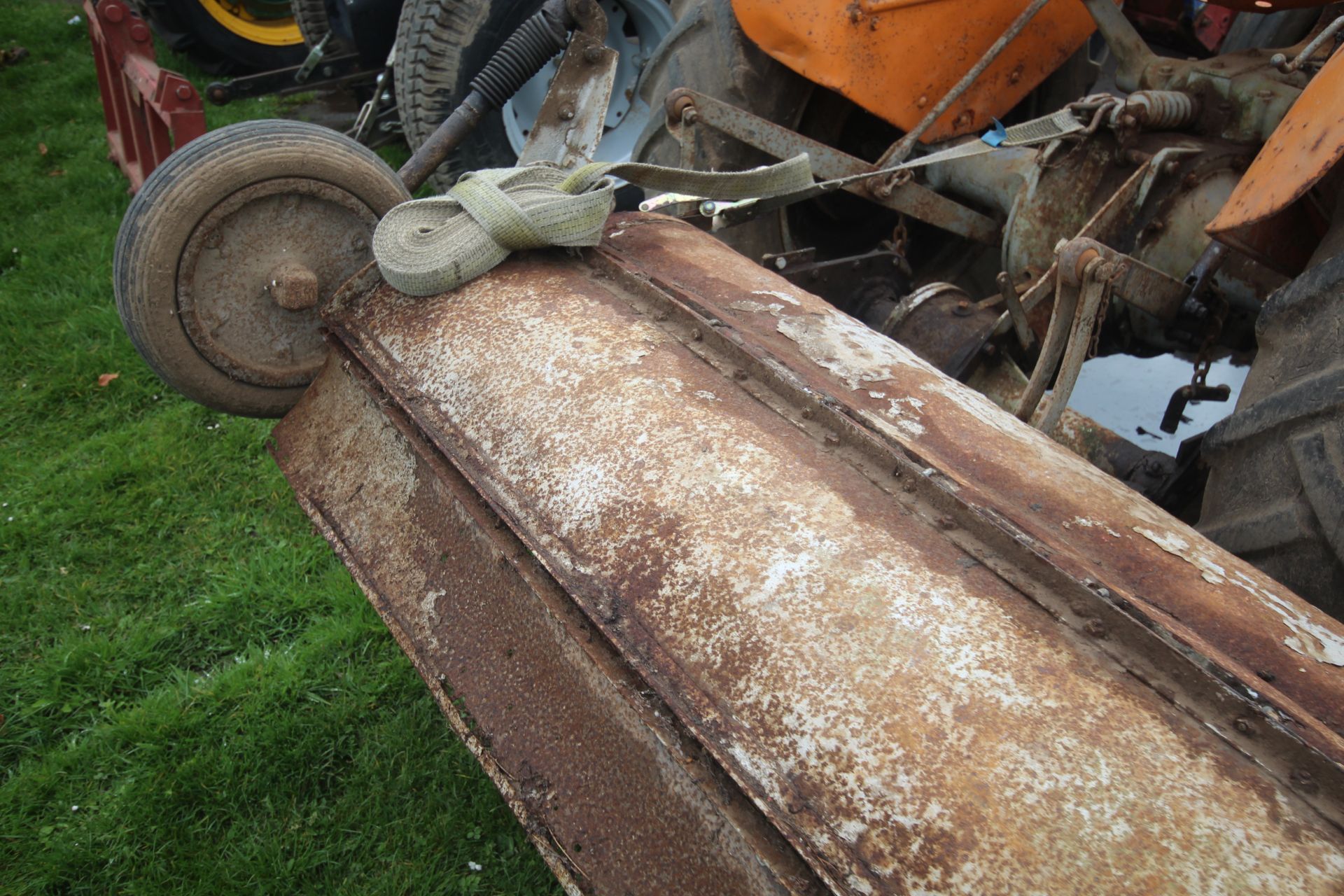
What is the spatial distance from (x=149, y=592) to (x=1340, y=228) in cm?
269

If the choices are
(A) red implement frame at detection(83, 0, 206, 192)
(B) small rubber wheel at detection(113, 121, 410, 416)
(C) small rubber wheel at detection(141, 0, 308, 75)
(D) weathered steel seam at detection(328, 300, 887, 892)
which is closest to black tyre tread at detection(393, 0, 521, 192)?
(A) red implement frame at detection(83, 0, 206, 192)

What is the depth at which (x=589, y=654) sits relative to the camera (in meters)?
1.22

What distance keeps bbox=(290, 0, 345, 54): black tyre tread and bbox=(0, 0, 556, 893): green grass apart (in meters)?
2.09

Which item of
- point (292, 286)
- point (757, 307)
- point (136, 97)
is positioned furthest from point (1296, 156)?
point (136, 97)

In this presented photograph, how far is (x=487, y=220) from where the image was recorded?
167cm

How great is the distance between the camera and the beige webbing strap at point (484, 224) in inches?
65.6

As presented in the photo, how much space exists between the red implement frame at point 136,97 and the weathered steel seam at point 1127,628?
2669 millimetres

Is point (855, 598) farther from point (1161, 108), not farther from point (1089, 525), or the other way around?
point (1161, 108)

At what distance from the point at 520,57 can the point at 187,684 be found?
1.73 m

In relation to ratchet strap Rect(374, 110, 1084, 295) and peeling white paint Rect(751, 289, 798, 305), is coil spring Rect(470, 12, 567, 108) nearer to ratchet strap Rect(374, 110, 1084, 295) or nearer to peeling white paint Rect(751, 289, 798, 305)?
ratchet strap Rect(374, 110, 1084, 295)

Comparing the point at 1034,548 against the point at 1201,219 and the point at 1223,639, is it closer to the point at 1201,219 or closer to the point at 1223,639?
the point at 1223,639

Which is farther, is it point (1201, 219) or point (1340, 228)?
point (1201, 219)

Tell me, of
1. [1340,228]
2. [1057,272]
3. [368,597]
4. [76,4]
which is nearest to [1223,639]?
[1057,272]

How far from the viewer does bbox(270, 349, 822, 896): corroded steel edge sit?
1.05m
